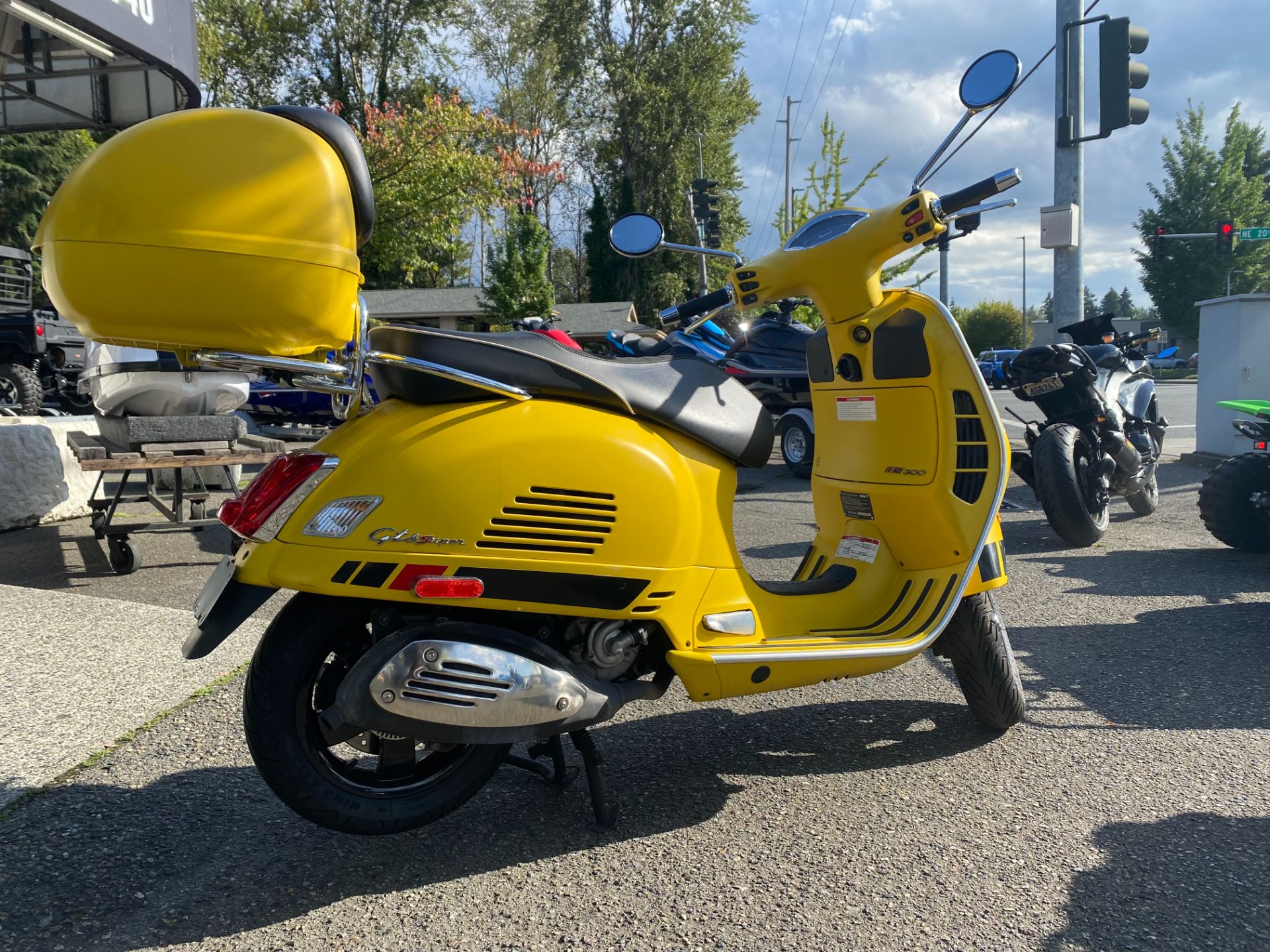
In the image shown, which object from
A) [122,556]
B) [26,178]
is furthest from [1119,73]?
[26,178]

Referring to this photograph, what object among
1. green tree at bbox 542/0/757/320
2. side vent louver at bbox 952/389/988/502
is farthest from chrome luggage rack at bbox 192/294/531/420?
green tree at bbox 542/0/757/320

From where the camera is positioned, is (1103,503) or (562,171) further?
(562,171)

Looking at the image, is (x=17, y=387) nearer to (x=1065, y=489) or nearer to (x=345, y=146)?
(x=345, y=146)

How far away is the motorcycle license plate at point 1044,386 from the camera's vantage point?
6367mm

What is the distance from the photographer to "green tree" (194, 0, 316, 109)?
95.0 ft

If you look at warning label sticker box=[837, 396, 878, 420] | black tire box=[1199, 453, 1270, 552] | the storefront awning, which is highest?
the storefront awning

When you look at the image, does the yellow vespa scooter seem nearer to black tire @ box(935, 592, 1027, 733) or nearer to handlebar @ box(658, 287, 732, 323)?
black tire @ box(935, 592, 1027, 733)

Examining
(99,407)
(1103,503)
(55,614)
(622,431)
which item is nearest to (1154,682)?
(622,431)

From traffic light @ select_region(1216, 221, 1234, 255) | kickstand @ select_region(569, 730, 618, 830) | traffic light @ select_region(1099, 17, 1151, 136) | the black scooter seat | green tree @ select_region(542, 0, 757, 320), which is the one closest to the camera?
the black scooter seat

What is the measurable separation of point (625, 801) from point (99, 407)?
18.4 ft

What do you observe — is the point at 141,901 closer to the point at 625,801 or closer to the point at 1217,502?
the point at 625,801

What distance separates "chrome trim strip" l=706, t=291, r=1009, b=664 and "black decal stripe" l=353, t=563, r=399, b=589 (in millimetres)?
862

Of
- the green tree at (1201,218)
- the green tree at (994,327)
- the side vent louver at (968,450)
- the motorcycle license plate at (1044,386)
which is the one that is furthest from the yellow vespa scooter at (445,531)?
the green tree at (994,327)

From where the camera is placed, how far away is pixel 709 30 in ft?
120
